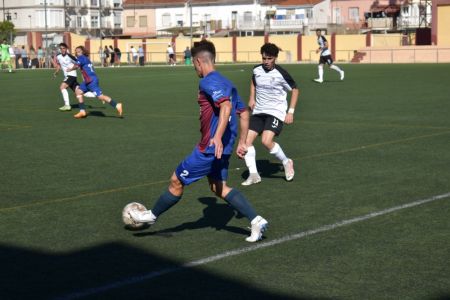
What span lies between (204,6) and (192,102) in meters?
90.5

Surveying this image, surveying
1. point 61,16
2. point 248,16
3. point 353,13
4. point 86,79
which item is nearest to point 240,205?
point 86,79

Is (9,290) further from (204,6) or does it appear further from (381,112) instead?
(204,6)

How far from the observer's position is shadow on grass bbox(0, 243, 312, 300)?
677 centimetres

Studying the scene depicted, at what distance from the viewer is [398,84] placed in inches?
1358

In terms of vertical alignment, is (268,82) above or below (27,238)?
above

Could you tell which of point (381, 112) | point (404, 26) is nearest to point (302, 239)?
point (381, 112)

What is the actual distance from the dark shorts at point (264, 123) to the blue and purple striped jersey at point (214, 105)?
12.7 ft

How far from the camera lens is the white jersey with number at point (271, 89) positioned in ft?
40.0

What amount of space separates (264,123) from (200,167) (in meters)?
4.28

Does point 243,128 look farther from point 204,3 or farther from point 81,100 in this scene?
point 204,3

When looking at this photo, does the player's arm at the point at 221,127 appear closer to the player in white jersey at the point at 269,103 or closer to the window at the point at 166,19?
the player in white jersey at the point at 269,103

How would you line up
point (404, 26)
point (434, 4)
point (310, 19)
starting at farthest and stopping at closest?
point (310, 19) < point (404, 26) < point (434, 4)

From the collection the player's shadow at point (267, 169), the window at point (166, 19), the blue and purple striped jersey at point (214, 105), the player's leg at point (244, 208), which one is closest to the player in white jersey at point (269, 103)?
the player's shadow at point (267, 169)

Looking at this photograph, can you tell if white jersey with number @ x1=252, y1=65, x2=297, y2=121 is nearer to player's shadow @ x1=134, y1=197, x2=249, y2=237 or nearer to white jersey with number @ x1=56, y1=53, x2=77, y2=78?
player's shadow @ x1=134, y1=197, x2=249, y2=237
